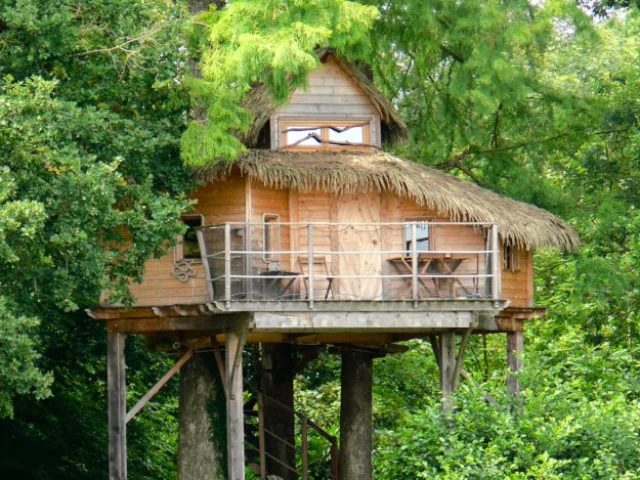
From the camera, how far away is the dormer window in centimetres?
2678

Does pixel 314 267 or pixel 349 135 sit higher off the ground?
pixel 349 135

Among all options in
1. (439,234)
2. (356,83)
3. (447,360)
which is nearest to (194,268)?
(439,234)

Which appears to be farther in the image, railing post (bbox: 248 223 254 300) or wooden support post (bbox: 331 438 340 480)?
wooden support post (bbox: 331 438 340 480)

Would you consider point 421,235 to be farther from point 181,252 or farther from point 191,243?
point 181,252

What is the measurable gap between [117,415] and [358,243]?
525cm

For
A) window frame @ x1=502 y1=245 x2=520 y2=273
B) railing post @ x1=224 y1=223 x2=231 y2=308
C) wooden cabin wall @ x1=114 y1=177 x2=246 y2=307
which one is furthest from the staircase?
railing post @ x1=224 y1=223 x2=231 y2=308

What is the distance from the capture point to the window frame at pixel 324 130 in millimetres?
26750

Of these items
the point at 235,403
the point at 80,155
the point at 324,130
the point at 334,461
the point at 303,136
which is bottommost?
the point at 334,461

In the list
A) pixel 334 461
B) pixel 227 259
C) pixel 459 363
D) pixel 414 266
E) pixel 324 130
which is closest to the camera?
pixel 227 259

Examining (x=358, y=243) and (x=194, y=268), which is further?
(x=358, y=243)

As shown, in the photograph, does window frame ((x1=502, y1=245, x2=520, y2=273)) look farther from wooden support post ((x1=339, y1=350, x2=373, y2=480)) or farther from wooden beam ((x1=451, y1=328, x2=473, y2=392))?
wooden support post ((x1=339, y1=350, x2=373, y2=480))

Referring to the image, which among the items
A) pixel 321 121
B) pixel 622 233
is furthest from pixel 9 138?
pixel 622 233

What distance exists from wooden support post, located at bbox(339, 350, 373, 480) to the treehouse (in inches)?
92.3

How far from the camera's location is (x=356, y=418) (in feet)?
98.9
